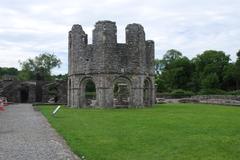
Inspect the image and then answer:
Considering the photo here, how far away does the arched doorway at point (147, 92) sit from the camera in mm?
40531

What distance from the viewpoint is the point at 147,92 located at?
1604 inches

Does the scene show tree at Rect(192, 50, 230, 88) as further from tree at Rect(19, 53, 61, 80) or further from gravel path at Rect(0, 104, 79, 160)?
gravel path at Rect(0, 104, 79, 160)

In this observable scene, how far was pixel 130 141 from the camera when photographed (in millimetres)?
13344

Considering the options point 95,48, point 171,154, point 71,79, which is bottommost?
point 171,154

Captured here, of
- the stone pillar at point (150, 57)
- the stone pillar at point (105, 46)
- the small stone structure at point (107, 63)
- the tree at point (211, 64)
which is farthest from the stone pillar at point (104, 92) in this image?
the tree at point (211, 64)

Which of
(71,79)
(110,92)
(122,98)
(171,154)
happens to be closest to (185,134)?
(171,154)

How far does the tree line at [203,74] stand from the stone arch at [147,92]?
37.6m

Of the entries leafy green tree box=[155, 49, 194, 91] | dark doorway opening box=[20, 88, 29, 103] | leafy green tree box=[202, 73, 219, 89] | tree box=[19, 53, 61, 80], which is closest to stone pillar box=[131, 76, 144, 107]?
dark doorway opening box=[20, 88, 29, 103]

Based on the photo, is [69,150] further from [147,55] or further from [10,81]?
[10,81]

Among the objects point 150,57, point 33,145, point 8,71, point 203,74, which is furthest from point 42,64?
point 33,145

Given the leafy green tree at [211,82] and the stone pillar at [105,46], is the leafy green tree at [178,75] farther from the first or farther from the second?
the stone pillar at [105,46]

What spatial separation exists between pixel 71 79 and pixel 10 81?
18336 millimetres

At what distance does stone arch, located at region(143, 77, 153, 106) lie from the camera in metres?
40.5

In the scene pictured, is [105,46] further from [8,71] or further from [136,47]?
[8,71]
